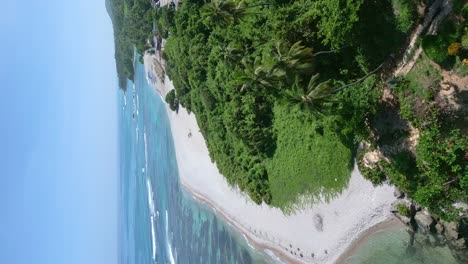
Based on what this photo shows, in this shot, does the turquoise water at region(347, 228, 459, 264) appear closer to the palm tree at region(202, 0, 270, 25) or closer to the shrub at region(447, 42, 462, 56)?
the shrub at region(447, 42, 462, 56)

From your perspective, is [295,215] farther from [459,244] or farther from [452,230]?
[459,244]

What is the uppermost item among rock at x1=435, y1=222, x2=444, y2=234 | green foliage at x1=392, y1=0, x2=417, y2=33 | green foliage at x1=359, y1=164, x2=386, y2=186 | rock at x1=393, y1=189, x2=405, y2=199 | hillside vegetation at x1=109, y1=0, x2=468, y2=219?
green foliage at x1=392, y1=0, x2=417, y2=33

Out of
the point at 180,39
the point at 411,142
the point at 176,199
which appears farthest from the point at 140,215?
the point at 411,142

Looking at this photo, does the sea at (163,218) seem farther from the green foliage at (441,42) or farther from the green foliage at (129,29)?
the green foliage at (441,42)

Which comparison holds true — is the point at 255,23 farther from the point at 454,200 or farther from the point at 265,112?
the point at 454,200

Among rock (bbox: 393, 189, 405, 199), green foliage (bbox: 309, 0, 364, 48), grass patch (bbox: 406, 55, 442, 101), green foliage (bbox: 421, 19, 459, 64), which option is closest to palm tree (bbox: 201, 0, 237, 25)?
green foliage (bbox: 309, 0, 364, 48)

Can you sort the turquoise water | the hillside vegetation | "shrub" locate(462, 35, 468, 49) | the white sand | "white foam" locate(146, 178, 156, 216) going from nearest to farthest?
"shrub" locate(462, 35, 468, 49) → the hillside vegetation → the turquoise water → the white sand → "white foam" locate(146, 178, 156, 216)

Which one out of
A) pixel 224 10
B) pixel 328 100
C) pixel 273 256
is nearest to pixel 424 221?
pixel 328 100

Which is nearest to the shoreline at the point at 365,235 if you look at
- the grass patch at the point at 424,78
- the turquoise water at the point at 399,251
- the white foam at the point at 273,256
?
the turquoise water at the point at 399,251
